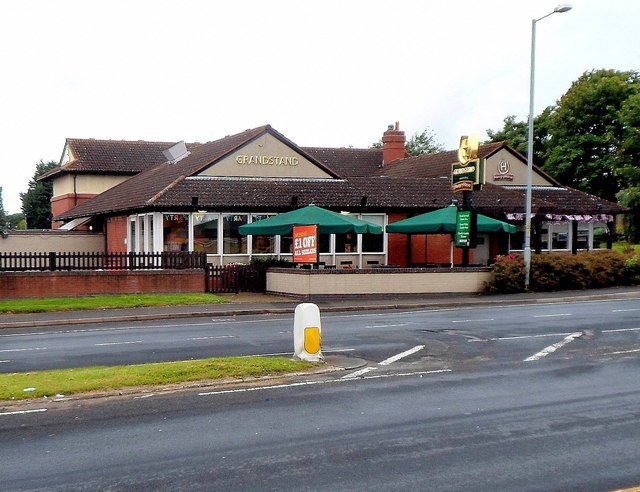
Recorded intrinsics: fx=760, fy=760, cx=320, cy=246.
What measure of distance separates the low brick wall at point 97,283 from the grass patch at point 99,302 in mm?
539

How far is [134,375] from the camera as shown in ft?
37.4

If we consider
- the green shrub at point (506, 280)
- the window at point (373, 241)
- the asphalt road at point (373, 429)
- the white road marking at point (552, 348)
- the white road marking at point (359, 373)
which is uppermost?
the window at point (373, 241)

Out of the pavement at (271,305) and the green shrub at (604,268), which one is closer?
the pavement at (271,305)

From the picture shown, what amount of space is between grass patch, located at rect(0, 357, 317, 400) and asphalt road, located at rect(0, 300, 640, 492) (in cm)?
46

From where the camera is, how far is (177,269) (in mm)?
26797

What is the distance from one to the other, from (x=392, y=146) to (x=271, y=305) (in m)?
27.9

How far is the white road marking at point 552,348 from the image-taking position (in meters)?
13.5

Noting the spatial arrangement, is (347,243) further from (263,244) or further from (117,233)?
(117,233)

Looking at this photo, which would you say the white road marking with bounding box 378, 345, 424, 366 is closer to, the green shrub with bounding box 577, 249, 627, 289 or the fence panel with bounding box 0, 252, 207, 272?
the fence panel with bounding box 0, 252, 207, 272

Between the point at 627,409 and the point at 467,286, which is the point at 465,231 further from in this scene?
the point at 627,409

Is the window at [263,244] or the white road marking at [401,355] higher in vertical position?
the window at [263,244]

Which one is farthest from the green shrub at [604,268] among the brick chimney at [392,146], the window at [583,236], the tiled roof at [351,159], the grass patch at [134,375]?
the brick chimney at [392,146]

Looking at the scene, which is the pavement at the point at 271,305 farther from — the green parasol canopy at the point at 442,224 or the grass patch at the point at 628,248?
the green parasol canopy at the point at 442,224

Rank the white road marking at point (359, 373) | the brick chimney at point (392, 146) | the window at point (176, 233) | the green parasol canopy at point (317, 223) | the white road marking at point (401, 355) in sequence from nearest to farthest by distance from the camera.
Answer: the white road marking at point (359, 373) → the white road marking at point (401, 355) → the green parasol canopy at point (317, 223) → the window at point (176, 233) → the brick chimney at point (392, 146)
